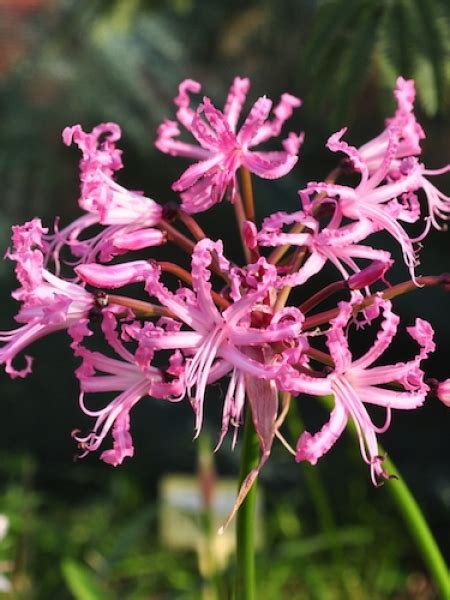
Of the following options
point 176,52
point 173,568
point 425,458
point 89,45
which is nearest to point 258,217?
point 425,458

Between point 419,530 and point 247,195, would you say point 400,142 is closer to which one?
point 247,195

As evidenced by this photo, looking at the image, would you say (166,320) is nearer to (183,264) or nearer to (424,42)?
(424,42)

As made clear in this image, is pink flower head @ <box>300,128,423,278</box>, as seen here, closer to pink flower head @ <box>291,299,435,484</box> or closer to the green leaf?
pink flower head @ <box>291,299,435,484</box>

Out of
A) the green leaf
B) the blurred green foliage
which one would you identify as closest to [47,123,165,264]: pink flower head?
the green leaf

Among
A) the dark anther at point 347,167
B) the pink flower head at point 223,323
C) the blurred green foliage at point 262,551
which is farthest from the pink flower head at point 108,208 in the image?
the blurred green foliage at point 262,551

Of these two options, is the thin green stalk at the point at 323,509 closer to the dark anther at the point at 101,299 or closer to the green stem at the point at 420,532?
the green stem at the point at 420,532

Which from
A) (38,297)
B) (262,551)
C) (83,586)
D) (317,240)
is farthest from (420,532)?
(262,551)
